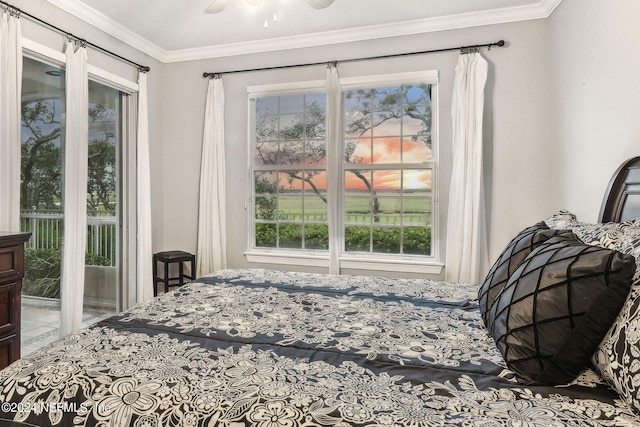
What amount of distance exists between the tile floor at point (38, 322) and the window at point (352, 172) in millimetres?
1728

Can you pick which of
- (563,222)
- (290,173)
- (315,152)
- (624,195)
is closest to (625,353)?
(563,222)

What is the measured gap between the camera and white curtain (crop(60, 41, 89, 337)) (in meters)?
2.84

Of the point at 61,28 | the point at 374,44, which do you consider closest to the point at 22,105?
the point at 61,28

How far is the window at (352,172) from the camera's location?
3.47 m

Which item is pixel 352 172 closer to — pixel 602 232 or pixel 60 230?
pixel 602 232

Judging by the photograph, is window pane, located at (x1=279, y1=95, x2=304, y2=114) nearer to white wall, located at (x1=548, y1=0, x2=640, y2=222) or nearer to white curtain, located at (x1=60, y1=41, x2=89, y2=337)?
white curtain, located at (x1=60, y1=41, x2=89, y2=337)

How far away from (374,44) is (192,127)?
6.93 feet

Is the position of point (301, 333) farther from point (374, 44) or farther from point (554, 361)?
point (374, 44)

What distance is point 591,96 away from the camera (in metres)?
2.31

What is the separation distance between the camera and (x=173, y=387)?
Answer: 974 millimetres

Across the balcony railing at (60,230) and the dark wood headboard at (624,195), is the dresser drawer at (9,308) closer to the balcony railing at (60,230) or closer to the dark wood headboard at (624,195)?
the balcony railing at (60,230)

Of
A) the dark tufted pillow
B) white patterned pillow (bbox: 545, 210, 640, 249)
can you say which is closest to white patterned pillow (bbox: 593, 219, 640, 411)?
white patterned pillow (bbox: 545, 210, 640, 249)

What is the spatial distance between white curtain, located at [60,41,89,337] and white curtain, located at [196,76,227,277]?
3.67 feet

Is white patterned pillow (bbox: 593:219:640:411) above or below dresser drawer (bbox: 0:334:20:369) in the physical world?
above
